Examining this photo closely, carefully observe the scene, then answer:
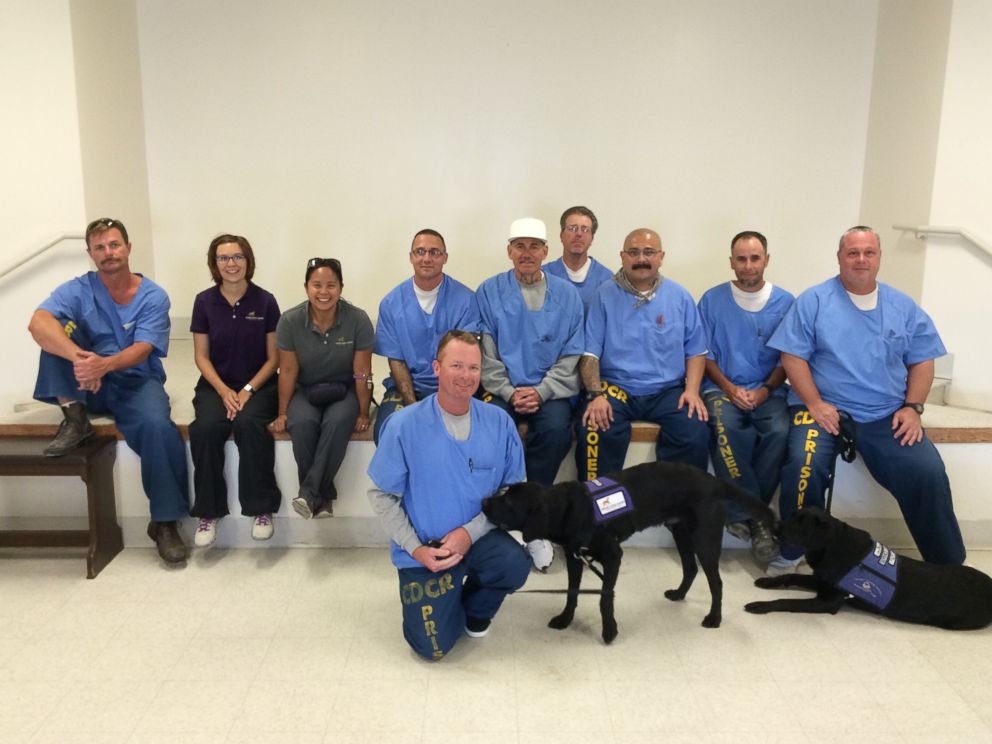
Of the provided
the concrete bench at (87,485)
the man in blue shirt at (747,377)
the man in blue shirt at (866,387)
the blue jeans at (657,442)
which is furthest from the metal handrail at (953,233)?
the concrete bench at (87,485)

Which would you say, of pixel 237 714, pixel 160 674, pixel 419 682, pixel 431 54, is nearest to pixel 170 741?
pixel 237 714

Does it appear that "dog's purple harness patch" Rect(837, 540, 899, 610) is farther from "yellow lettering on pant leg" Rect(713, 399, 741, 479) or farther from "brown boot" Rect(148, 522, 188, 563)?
"brown boot" Rect(148, 522, 188, 563)

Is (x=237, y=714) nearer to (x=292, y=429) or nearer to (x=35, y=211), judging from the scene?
(x=292, y=429)

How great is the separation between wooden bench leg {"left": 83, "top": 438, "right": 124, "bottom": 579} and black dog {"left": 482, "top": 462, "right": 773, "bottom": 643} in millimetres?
1551

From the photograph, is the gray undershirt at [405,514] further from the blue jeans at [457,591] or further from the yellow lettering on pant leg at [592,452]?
the yellow lettering on pant leg at [592,452]

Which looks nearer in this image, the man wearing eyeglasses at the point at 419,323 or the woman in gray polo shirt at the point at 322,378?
the woman in gray polo shirt at the point at 322,378

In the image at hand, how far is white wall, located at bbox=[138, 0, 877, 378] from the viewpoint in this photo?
4906mm

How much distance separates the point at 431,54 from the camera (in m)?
4.93

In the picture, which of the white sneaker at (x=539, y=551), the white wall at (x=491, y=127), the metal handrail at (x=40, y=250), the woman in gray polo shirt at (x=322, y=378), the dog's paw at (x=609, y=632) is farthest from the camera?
the white wall at (x=491, y=127)

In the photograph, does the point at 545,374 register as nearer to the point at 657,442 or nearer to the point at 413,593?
the point at 657,442

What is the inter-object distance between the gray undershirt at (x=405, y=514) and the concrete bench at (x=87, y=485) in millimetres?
1235

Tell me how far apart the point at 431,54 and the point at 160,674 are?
3.72m

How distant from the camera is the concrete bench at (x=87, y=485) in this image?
3.03 metres

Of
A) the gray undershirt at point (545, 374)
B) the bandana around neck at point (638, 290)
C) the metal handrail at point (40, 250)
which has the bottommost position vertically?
the gray undershirt at point (545, 374)
